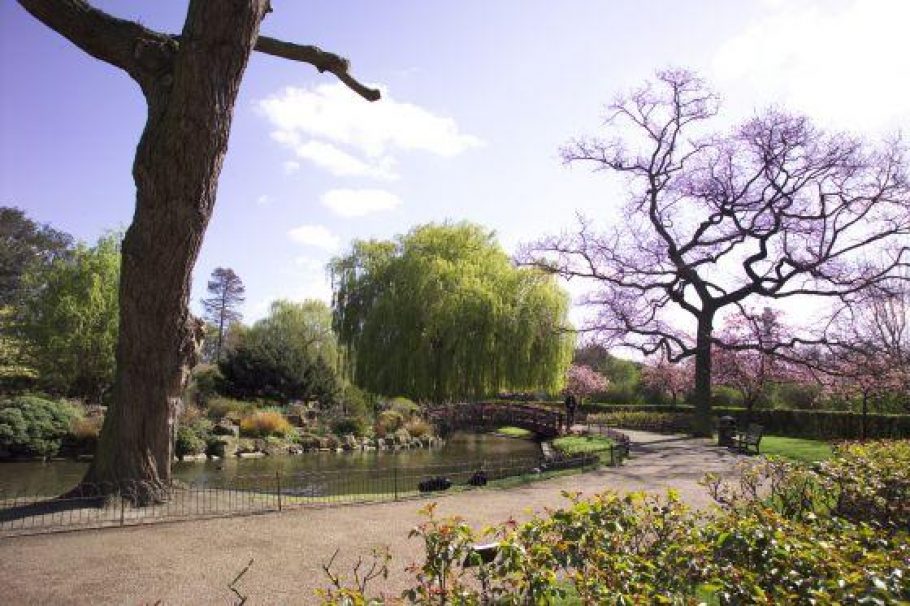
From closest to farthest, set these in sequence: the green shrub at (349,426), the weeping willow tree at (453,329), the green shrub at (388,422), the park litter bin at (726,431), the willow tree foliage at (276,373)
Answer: the park litter bin at (726,431)
the green shrub at (349,426)
the green shrub at (388,422)
the willow tree foliage at (276,373)
the weeping willow tree at (453,329)

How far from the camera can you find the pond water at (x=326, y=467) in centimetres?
1348

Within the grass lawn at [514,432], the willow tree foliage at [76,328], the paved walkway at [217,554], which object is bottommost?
the grass lawn at [514,432]

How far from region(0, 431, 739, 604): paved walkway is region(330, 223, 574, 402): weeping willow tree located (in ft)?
62.1

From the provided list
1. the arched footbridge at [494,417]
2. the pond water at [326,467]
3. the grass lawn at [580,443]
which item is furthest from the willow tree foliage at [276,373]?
the grass lawn at [580,443]

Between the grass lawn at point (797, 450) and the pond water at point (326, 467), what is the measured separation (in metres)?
7.34

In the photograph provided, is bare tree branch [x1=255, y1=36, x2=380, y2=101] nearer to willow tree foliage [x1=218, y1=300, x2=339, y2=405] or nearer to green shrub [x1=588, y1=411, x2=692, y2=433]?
willow tree foliage [x1=218, y1=300, x2=339, y2=405]

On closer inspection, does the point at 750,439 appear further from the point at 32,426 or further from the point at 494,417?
the point at 32,426

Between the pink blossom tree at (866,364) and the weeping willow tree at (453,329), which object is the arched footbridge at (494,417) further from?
the pink blossom tree at (866,364)

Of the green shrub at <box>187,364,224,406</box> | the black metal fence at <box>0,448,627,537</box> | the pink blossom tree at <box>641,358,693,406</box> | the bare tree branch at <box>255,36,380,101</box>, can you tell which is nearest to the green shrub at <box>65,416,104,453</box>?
the black metal fence at <box>0,448,627,537</box>

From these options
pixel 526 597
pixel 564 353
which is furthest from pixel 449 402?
pixel 526 597

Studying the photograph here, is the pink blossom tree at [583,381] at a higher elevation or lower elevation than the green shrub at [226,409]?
higher

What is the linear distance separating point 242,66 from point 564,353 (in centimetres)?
2361

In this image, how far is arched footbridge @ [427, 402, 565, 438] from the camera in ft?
88.5

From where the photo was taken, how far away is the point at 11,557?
265 inches
